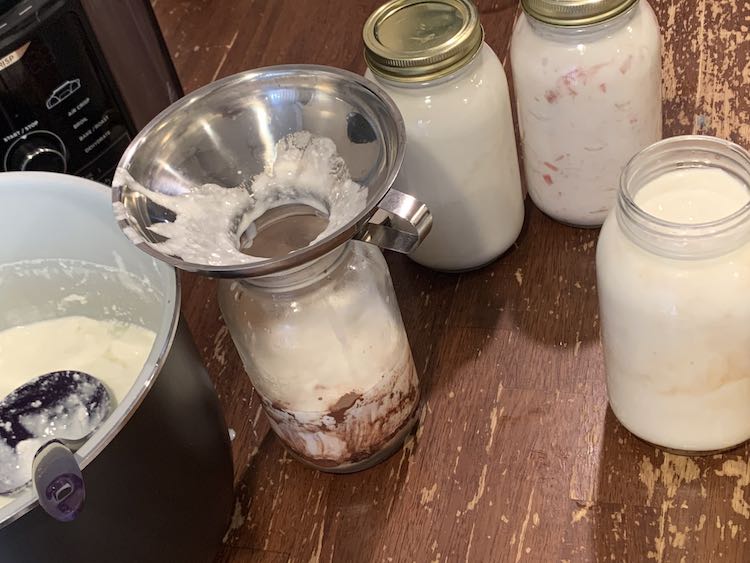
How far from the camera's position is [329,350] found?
61 cm

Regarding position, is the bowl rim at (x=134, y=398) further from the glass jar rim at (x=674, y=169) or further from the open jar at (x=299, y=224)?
the glass jar rim at (x=674, y=169)

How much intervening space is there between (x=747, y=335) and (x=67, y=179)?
1.46 feet

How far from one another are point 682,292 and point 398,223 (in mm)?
173

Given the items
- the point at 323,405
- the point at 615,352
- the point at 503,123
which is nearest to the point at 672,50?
the point at 503,123

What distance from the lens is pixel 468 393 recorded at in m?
0.71

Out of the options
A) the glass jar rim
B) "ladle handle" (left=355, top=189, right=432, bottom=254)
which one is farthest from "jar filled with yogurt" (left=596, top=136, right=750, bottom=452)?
"ladle handle" (left=355, top=189, right=432, bottom=254)

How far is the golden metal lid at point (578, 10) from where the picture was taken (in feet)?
2.16

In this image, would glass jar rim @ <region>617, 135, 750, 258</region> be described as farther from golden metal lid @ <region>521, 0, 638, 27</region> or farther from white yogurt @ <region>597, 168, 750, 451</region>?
golden metal lid @ <region>521, 0, 638, 27</region>

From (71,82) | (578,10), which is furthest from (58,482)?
(578,10)

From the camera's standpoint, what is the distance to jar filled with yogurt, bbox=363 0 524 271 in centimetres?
67

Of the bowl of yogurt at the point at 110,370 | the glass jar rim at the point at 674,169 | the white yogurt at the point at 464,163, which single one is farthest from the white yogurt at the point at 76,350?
the glass jar rim at the point at 674,169

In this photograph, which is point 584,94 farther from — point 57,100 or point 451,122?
point 57,100

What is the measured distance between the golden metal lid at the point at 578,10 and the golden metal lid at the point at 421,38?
0.05 m

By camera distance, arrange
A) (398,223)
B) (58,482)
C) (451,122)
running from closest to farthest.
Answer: (58,482) < (398,223) < (451,122)
